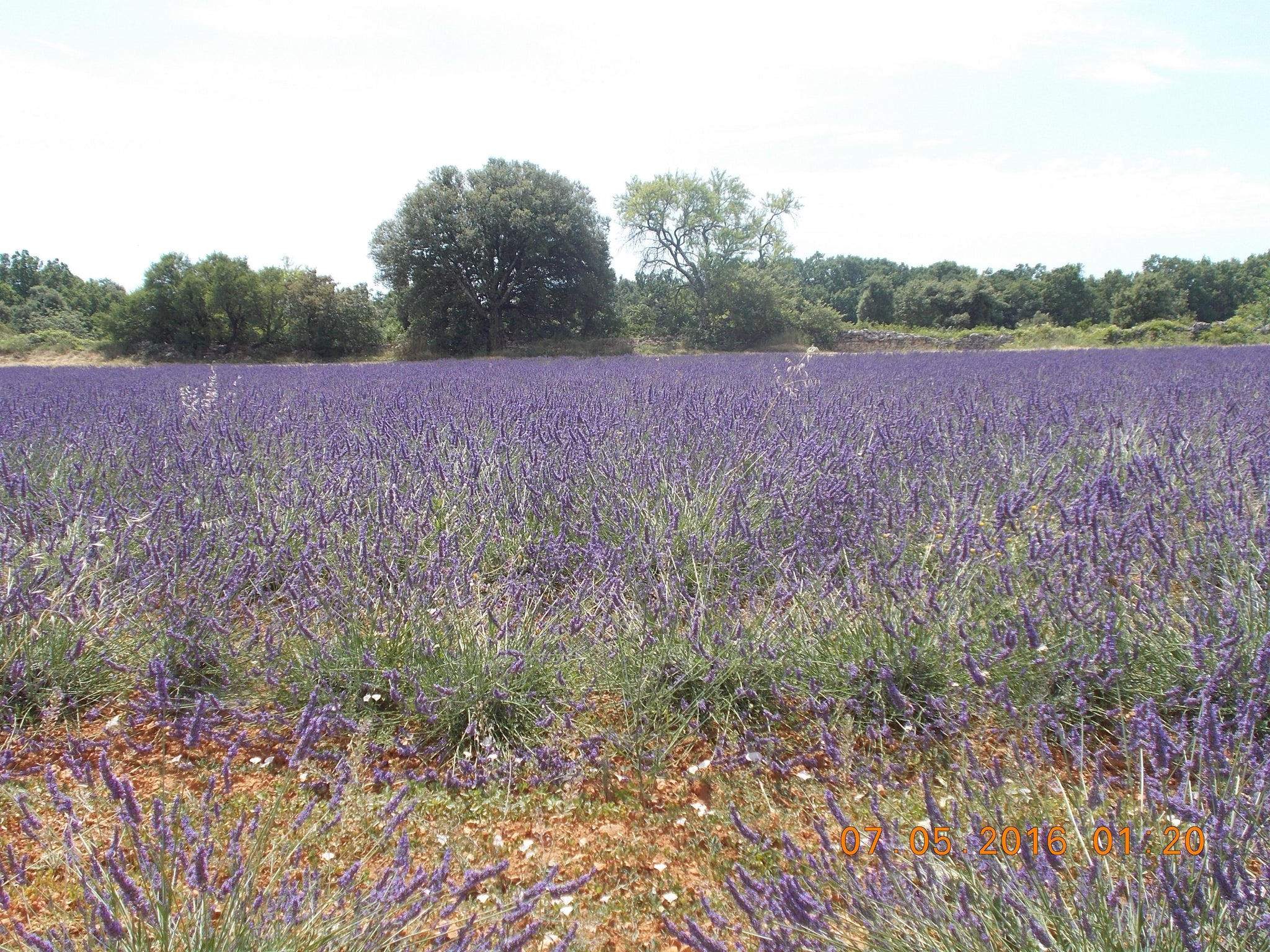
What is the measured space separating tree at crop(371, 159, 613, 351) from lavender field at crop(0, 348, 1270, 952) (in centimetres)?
2309

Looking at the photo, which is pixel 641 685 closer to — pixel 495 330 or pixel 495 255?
pixel 495 330

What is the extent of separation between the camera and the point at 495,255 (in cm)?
2589

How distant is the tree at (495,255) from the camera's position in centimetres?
2498

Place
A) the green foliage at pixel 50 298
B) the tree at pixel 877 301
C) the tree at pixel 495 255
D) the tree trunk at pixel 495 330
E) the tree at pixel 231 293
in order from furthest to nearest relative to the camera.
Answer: the tree at pixel 877 301, the green foliage at pixel 50 298, the tree trunk at pixel 495 330, the tree at pixel 231 293, the tree at pixel 495 255

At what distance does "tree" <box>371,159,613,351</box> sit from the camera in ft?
82.0

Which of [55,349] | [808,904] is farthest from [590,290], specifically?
[808,904]

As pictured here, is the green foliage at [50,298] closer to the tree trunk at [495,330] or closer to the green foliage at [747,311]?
the tree trunk at [495,330]

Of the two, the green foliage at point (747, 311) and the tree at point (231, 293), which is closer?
the tree at point (231, 293)

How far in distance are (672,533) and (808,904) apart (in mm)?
1697

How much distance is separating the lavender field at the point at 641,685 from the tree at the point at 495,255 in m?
23.1

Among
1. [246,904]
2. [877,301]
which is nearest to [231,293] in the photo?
[246,904]

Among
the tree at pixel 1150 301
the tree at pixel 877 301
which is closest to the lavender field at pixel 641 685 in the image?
the tree at pixel 1150 301

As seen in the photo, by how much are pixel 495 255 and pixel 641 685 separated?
85.6 feet

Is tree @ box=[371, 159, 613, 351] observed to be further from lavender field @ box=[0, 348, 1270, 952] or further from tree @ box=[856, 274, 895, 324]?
tree @ box=[856, 274, 895, 324]
